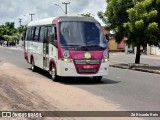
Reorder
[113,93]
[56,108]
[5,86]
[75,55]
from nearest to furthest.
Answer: [56,108] < [113,93] < [5,86] < [75,55]

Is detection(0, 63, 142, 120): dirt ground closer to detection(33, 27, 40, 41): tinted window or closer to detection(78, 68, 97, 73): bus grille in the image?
detection(78, 68, 97, 73): bus grille

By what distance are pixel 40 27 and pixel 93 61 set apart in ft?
16.3

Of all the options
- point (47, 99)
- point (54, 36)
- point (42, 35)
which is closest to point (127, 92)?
point (47, 99)

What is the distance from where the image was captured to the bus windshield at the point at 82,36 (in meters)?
16.8

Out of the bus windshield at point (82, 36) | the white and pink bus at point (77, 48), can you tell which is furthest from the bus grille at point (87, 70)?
the bus windshield at point (82, 36)

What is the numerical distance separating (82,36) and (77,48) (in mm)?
646

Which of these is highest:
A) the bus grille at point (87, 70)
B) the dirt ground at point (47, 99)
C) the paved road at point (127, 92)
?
the bus grille at point (87, 70)

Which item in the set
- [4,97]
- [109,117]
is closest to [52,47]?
[4,97]

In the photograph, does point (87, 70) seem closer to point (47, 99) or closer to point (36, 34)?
point (47, 99)

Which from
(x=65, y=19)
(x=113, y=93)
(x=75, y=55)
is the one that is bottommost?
(x=113, y=93)

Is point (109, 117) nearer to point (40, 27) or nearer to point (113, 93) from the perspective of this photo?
point (113, 93)

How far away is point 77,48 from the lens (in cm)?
1670

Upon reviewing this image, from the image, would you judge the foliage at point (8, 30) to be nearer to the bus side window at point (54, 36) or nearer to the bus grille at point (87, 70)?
the bus side window at point (54, 36)

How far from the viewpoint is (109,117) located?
953 cm
